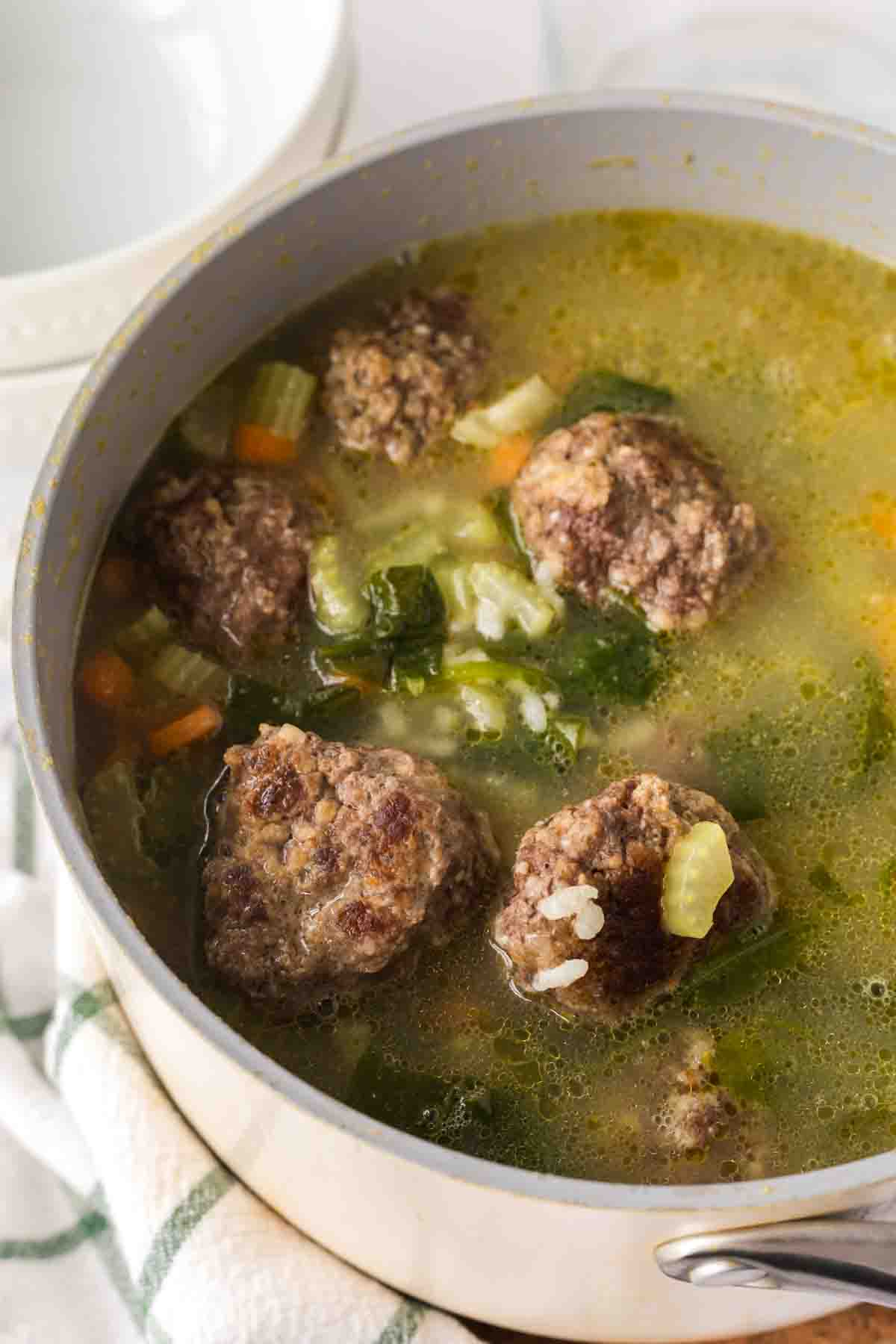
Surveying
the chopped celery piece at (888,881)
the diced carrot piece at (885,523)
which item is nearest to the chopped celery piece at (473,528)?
the diced carrot piece at (885,523)

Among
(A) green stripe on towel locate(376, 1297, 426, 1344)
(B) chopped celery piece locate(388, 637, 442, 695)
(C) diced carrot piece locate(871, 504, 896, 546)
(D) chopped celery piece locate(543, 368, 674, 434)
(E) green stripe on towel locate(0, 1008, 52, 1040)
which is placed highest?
(D) chopped celery piece locate(543, 368, 674, 434)

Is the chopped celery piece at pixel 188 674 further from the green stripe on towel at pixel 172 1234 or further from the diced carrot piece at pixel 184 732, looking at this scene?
the green stripe on towel at pixel 172 1234

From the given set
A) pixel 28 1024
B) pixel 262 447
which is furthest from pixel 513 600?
pixel 28 1024

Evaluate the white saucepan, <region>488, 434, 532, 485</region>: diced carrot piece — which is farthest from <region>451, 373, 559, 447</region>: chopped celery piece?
the white saucepan

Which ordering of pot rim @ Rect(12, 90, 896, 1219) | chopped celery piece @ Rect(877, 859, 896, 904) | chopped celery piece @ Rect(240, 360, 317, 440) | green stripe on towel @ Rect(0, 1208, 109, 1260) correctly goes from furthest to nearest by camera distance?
chopped celery piece @ Rect(240, 360, 317, 440) < green stripe on towel @ Rect(0, 1208, 109, 1260) < chopped celery piece @ Rect(877, 859, 896, 904) < pot rim @ Rect(12, 90, 896, 1219)

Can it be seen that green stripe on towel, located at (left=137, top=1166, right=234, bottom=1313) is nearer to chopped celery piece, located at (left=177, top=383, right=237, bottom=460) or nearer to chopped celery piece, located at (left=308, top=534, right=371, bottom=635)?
chopped celery piece, located at (left=308, top=534, right=371, bottom=635)

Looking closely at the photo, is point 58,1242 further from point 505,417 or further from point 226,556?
point 505,417
